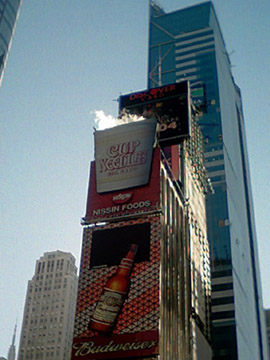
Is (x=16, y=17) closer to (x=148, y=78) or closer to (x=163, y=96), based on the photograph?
(x=163, y=96)

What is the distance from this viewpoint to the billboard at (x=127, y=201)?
58688 millimetres

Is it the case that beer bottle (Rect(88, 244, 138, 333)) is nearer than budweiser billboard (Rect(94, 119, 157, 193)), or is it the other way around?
beer bottle (Rect(88, 244, 138, 333))

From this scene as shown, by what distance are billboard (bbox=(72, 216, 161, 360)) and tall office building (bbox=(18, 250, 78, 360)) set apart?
222 feet

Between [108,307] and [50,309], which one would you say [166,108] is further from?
[50,309]

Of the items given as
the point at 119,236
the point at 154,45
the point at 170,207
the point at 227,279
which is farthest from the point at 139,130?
the point at 154,45

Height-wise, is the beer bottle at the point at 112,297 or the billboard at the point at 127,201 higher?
the billboard at the point at 127,201

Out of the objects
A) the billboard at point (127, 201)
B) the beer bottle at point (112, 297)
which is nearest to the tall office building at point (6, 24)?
the billboard at point (127, 201)

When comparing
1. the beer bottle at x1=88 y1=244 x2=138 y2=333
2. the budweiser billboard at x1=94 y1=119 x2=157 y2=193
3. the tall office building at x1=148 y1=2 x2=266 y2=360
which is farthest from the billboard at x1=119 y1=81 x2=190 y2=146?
the beer bottle at x1=88 y1=244 x2=138 y2=333

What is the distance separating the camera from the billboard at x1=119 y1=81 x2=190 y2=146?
72.8 metres

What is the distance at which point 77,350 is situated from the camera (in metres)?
52.1

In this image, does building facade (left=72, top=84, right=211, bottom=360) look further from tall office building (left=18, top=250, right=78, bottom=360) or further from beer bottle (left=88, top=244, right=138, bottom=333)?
tall office building (left=18, top=250, right=78, bottom=360)

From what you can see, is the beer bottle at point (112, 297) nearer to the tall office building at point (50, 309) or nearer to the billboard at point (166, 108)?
the billboard at point (166, 108)

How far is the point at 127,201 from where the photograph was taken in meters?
59.9

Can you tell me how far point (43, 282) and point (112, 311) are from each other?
3248 inches
